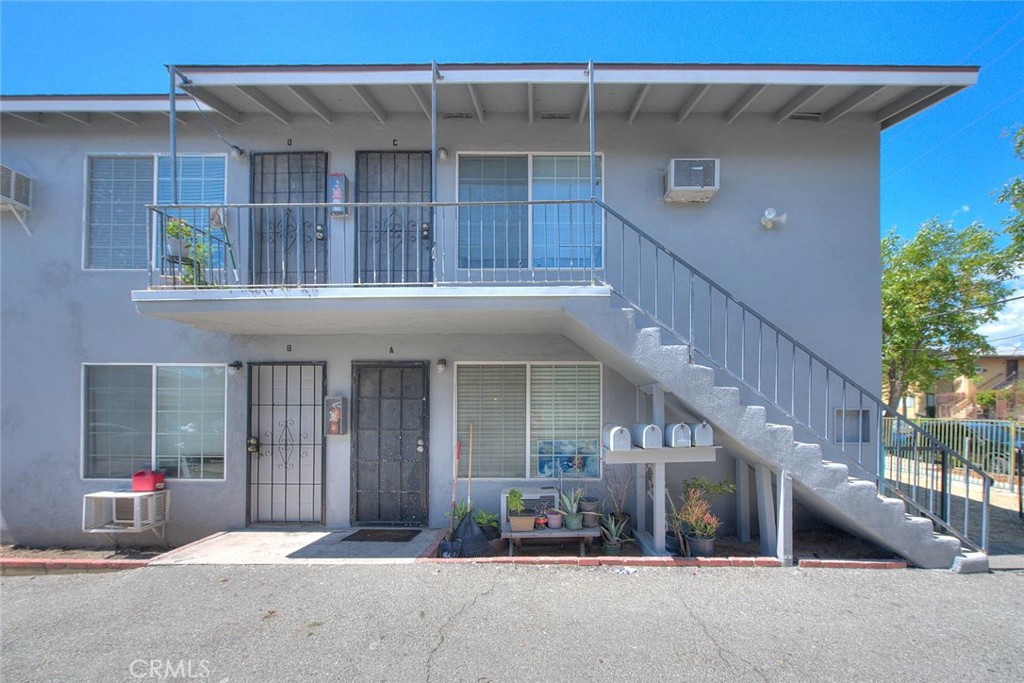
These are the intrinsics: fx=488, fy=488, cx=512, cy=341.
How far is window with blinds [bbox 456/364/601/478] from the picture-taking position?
6.48 meters

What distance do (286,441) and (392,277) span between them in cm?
262

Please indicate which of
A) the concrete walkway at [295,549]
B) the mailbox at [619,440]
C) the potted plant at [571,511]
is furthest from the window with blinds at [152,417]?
the mailbox at [619,440]

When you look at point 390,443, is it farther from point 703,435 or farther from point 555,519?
point 703,435

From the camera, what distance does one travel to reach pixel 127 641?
3783mm

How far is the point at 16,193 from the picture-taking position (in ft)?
21.1

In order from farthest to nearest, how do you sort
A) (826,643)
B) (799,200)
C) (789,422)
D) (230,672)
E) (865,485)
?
(799,200) → (789,422) → (865,485) → (826,643) → (230,672)

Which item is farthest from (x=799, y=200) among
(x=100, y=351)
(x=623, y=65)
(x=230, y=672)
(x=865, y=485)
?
(x=100, y=351)

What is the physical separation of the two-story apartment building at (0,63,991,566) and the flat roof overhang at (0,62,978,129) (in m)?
0.06

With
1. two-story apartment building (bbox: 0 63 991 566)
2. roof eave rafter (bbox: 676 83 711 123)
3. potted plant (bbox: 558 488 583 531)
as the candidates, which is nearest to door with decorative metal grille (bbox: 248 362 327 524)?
two-story apartment building (bbox: 0 63 991 566)

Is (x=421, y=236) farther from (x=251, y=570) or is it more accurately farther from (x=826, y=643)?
(x=826, y=643)

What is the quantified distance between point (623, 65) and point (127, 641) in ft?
23.4

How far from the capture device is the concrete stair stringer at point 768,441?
15.8 feet

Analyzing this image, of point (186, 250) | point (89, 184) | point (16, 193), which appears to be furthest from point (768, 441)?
point (16, 193)

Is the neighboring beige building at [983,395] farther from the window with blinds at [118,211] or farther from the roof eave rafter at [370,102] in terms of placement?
the window with blinds at [118,211]
